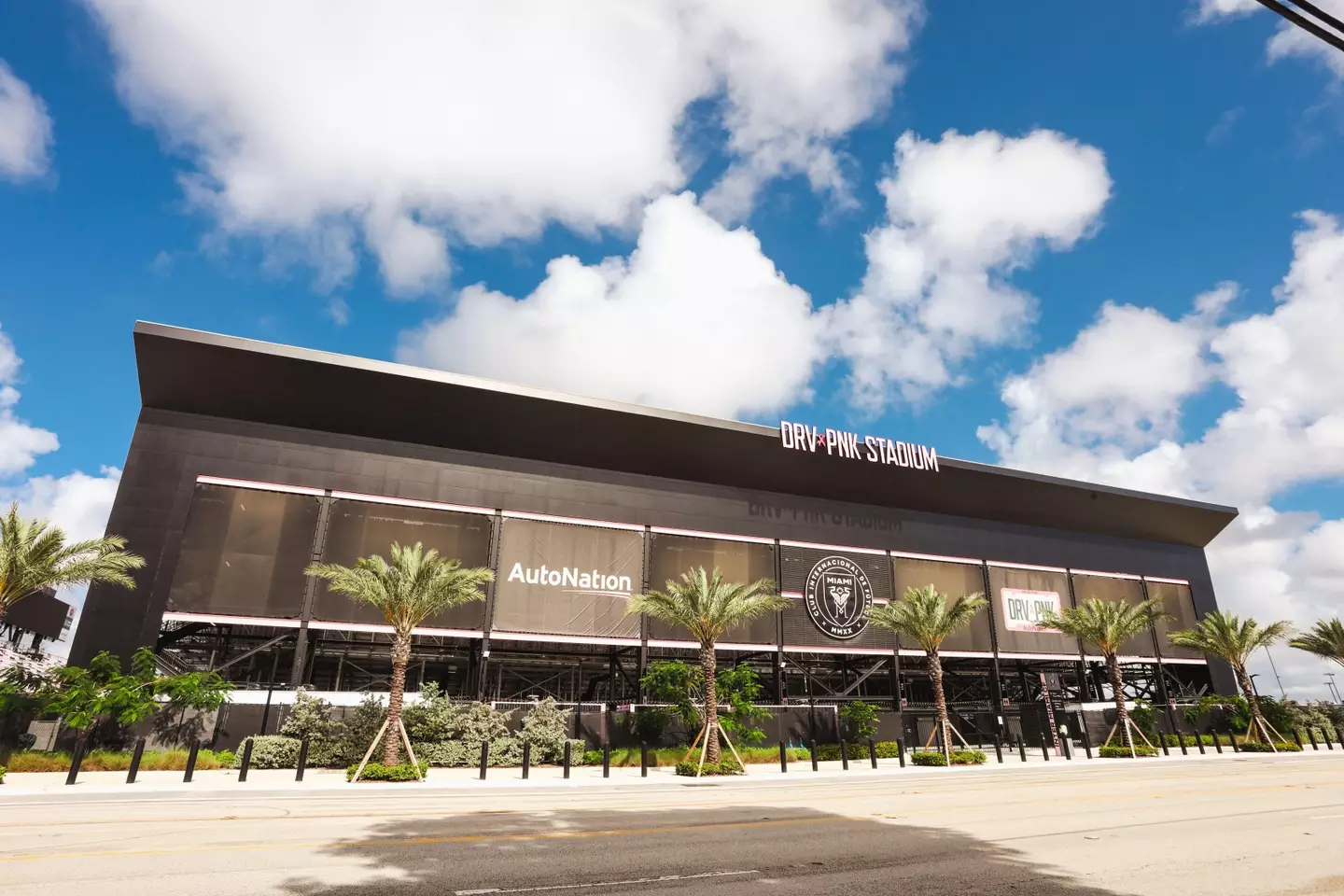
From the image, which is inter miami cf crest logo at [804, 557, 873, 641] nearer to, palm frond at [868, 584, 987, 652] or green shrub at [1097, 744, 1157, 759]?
palm frond at [868, 584, 987, 652]

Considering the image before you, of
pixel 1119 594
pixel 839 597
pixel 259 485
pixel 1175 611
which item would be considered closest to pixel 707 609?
pixel 839 597

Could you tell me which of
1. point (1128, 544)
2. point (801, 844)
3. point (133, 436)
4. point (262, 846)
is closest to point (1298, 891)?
point (801, 844)

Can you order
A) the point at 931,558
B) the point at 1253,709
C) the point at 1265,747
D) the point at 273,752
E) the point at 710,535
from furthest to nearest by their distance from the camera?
the point at 931,558 → the point at 710,535 → the point at 1253,709 → the point at 1265,747 → the point at 273,752

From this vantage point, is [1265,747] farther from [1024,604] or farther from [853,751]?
[853,751]

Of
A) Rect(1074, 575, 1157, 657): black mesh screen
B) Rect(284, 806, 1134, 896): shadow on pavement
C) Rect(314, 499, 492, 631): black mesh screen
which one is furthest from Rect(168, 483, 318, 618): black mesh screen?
Rect(1074, 575, 1157, 657): black mesh screen

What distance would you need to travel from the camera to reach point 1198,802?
16172 millimetres

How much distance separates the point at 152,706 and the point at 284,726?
4.36 metres

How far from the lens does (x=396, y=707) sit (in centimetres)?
2398

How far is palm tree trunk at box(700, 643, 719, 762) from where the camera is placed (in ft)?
89.9

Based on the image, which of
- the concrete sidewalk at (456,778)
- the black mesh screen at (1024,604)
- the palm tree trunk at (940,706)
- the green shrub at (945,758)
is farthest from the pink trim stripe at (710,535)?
the black mesh screen at (1024,604)

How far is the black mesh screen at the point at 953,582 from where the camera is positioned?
46531 mm

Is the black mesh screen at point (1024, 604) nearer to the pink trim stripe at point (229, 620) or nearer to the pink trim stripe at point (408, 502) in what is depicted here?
the pink trim stripe at point (408, 502)

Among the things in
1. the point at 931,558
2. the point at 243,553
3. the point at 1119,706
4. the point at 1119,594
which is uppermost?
the point at 931,558

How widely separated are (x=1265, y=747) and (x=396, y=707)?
145 ft
